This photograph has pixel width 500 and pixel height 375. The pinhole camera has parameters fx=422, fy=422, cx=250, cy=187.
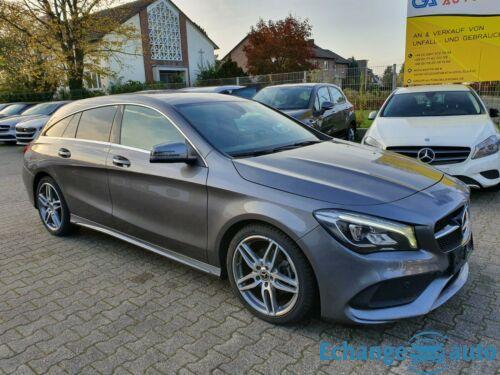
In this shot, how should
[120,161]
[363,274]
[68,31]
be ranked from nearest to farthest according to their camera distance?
[363,274] < [120,161] < [68,31]

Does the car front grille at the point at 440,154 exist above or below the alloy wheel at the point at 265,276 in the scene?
above

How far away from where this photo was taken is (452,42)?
Result: 36.6 feet

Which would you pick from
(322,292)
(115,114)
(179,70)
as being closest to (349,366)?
(322,292)

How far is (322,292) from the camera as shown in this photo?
8.68ft

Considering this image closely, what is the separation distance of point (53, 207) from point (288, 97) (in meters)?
5.60

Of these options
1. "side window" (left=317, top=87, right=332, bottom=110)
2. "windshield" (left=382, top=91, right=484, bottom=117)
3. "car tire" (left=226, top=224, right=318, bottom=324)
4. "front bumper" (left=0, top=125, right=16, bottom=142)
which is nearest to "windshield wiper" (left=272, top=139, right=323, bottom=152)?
"car tire" (left=226, top=224, right=318, bottom=324)

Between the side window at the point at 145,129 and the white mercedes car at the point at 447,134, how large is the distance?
343 centimetres

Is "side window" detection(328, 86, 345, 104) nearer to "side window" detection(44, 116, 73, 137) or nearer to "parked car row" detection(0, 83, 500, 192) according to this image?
"parked car row" detection(0, 83, 500, 192)

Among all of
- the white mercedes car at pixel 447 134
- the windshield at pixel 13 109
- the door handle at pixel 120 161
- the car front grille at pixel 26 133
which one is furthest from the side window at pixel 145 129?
the windshield at pixel 13 109

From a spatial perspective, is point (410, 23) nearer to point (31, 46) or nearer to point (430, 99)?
point (430, 99)

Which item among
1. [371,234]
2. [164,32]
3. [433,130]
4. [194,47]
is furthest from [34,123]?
[194,47]

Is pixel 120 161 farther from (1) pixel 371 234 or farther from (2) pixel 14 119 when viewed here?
(2) pixel 14 119

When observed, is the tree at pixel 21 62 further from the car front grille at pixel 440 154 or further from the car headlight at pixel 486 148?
the car headlight at pixel 486 148

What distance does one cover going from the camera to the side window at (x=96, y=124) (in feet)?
13.6
